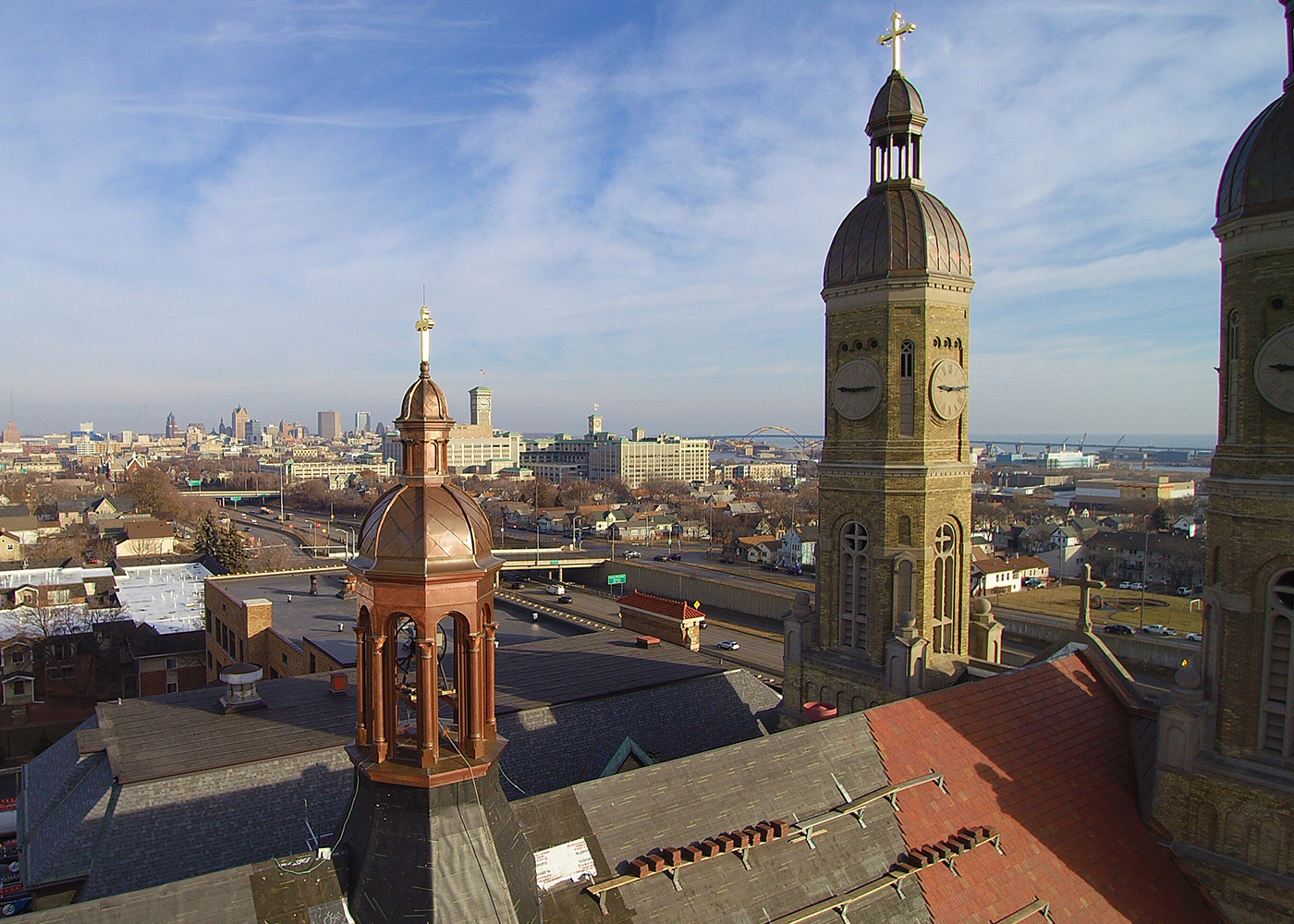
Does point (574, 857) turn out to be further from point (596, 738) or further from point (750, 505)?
point (750, 505)

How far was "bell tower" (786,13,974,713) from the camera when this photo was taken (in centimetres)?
2016

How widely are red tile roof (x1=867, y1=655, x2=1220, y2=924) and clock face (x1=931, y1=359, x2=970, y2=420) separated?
6679 mm

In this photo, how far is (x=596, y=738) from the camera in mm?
20188

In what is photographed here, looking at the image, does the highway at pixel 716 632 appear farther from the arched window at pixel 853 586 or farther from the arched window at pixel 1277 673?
the arched window at pixel 1277 673

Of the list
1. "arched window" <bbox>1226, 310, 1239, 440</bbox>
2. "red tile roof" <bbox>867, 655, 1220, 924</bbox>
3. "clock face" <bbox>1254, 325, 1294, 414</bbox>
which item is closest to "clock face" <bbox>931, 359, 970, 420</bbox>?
"arched window" <bbox>1226, 310, 1239, 440</bbox>

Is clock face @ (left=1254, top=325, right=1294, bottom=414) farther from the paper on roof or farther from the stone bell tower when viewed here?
the paper on roof

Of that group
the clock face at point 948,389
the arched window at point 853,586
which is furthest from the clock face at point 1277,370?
the arched window at point 853,586

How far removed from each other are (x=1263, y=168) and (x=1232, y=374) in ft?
11.5

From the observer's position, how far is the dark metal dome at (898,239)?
2017 centimetres

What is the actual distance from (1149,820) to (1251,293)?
32.6ft

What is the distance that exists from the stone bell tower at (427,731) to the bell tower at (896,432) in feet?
41.9

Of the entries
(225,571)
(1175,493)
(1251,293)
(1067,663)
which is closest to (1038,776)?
(1067,663)

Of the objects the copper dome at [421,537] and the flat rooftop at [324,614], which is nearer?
the copper dome at [421,537]

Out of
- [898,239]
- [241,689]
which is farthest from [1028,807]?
[241,689]
